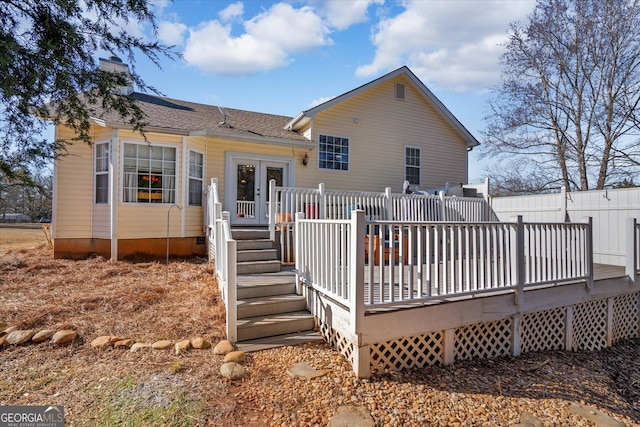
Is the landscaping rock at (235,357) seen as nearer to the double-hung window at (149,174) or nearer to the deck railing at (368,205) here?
the deck railing at (368,205)

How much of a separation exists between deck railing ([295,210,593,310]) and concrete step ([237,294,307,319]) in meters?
0.37

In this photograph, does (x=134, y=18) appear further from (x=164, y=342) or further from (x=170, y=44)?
(x=164, y=342)

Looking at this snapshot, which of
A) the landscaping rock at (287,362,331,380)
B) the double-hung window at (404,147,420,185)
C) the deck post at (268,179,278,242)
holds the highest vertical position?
the double-hung window at (404,147,420,185)

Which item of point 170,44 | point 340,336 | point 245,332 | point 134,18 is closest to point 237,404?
point 245,332

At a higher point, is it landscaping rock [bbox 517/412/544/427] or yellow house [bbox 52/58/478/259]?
yellow house [bbox 52/58/478/259]

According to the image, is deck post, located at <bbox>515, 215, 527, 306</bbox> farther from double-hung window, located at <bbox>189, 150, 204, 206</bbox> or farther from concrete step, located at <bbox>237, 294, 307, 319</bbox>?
double-hung window, located at <bbox>189, 150, 204, 206</bbox>

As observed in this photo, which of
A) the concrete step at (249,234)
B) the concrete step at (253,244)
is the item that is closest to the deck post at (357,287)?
the concrete step at (253,244)

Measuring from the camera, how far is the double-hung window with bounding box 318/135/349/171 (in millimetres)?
10406

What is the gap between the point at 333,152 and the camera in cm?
1061

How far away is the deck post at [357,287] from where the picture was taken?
316 cm

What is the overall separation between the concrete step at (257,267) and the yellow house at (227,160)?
2629mm

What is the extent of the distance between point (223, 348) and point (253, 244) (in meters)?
2.40

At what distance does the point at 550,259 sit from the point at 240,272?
4.62 metres

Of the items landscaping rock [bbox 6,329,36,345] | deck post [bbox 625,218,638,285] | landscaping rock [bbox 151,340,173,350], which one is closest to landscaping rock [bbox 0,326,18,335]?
landscaping rock [bbox 6,329,36,345]
